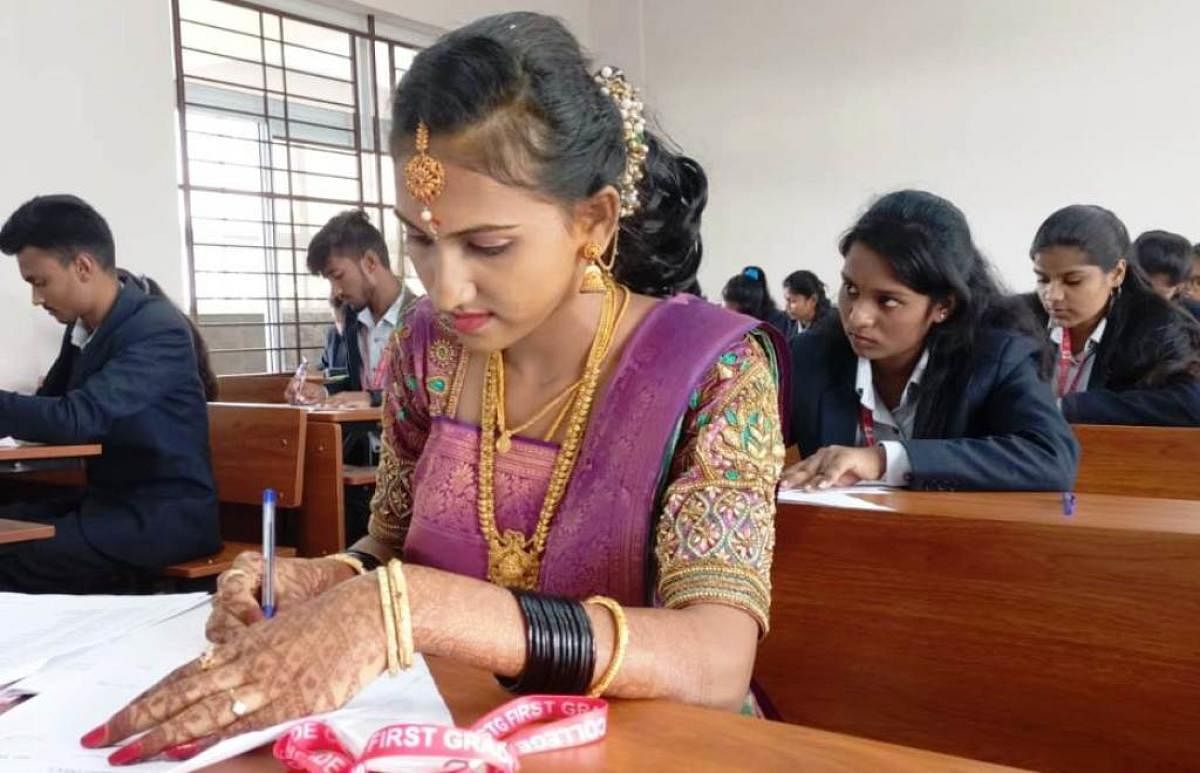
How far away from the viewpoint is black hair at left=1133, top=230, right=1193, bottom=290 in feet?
14.4

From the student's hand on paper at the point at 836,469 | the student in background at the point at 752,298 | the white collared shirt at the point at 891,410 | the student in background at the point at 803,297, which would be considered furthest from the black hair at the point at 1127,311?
the student in background at the point at 803,297

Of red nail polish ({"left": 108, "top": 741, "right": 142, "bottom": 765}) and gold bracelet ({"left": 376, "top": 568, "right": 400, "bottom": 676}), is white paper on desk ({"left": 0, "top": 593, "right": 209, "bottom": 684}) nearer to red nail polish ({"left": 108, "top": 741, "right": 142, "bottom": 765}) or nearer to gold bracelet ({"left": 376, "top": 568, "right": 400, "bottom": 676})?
red nail polish ({"left": 108, "top": 741, "right": 142, "bottom": 765})

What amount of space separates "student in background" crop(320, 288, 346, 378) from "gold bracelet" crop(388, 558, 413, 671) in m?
3.97

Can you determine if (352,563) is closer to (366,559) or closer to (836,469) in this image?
(366,559)

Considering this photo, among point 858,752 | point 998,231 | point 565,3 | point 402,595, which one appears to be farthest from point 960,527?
point 565,3

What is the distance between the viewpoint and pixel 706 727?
696mm

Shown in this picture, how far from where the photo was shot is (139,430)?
2.74 m

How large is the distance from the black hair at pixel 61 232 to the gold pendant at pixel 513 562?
2.28m

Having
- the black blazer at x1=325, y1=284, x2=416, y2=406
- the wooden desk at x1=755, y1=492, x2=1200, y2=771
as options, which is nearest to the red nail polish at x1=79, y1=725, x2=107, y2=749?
the wooden desk at x1=755, y1=492, x2=1200, y2=771

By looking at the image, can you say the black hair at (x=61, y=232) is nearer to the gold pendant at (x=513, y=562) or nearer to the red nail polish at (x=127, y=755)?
the gold pendant at (x=513, y=562)

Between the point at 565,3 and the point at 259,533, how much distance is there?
19.5 feet

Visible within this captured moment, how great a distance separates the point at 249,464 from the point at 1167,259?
380 centimetres

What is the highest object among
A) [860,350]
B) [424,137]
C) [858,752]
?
[424,137]

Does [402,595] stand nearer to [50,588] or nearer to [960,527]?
[960,527]
